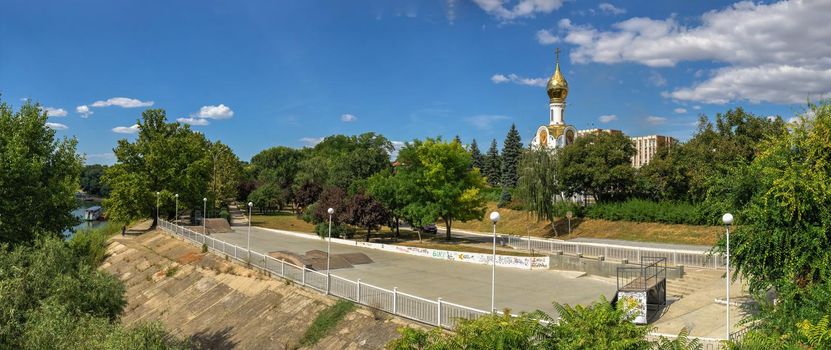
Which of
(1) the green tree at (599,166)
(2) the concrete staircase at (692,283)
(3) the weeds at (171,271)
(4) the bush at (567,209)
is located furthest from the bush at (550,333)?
(4) the bush at (567,209)

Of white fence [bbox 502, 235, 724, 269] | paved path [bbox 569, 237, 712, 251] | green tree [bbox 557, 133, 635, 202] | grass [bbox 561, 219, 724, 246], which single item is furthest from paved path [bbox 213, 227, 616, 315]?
green tree [bbox 557, 133, 635, 202]

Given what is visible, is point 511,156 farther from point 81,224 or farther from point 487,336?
point 487,336

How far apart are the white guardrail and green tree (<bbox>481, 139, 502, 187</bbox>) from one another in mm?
58379

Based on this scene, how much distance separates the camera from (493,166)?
271ft

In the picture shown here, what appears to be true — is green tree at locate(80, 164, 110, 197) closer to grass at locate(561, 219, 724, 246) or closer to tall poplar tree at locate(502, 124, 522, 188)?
tall poplar tree at locate(502, 124, 522, 188)

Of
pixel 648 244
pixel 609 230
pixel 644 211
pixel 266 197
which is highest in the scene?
pixel 266 197

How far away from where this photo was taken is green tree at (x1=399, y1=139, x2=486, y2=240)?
36.6m

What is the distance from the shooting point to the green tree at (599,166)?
4644 centimetres

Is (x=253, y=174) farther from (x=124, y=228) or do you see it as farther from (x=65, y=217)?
(x=65, y=217)

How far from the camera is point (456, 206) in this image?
3716 centimetres

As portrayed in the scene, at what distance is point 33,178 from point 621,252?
27.7m

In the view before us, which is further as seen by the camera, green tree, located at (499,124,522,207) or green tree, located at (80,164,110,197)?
green tree, located at (80,164,110,197)

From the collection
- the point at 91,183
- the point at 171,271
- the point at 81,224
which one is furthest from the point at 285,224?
the point at 91,183

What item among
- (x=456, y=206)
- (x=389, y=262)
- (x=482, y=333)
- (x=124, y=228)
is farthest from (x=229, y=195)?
(x=482, y=333)
